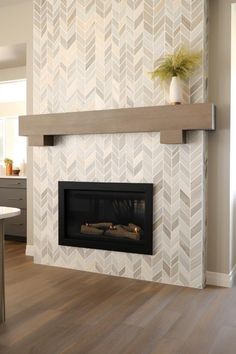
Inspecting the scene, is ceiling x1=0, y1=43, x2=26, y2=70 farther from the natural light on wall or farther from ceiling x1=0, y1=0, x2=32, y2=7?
ceiling x1=0, y1=0, x2=32, y2=7

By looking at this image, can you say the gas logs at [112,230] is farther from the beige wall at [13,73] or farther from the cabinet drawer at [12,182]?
the beige wall at [13,73]

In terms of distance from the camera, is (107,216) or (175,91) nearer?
(175,91)

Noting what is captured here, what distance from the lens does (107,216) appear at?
4.05m

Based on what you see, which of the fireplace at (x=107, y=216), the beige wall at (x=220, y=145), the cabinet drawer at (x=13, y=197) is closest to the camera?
the beige wall at (x=220, y=145)

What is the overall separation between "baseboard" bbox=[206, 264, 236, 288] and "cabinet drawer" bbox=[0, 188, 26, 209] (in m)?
2.68

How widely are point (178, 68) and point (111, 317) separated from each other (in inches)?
83.9

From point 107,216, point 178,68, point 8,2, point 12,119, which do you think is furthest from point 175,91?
point 12,119

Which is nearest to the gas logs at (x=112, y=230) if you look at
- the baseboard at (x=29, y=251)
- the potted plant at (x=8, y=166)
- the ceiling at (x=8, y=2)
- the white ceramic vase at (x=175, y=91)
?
the baseboard at (x=29, y=251)

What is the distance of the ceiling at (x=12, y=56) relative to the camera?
4922 mm

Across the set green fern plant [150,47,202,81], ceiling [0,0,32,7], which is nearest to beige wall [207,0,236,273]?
green fern plant [150,47,202,81]

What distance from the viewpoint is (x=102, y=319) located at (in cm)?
Answer: 282

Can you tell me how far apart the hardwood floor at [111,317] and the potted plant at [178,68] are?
170 centimetres

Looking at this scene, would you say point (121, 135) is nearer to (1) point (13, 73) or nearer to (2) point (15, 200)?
(2) point (15, 200)

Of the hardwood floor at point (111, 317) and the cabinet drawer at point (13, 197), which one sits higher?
the cabinet drawer at point (13, 197)
